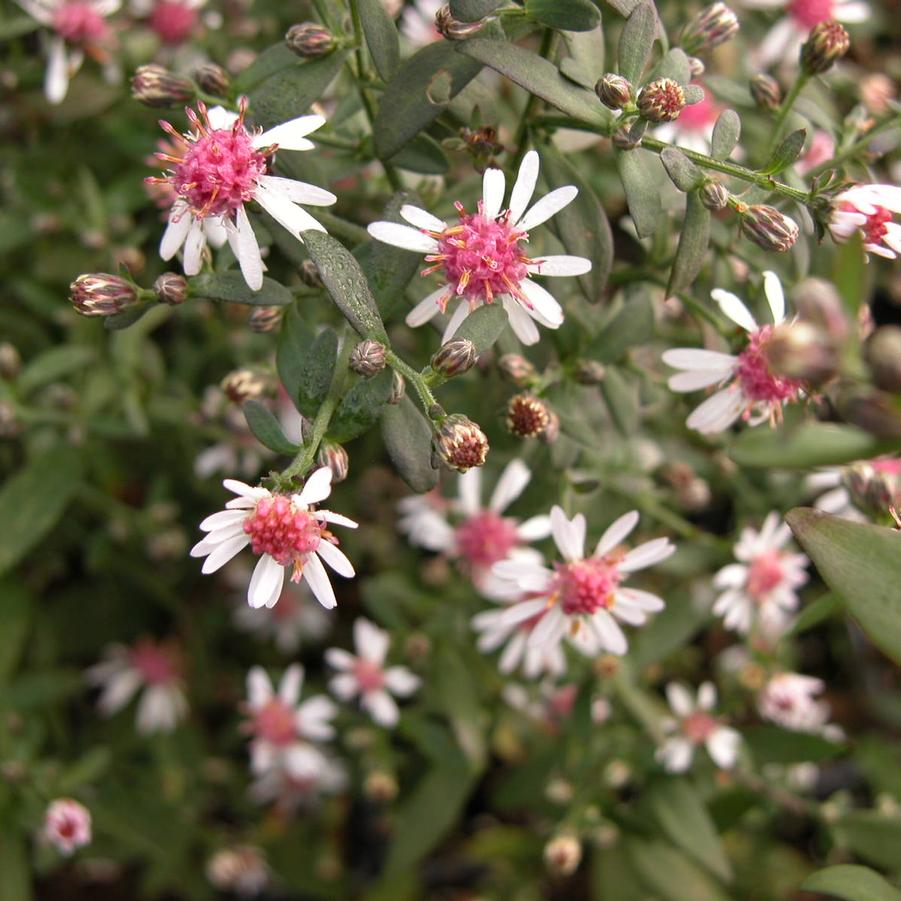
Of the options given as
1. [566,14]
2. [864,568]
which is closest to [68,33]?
[566,14]

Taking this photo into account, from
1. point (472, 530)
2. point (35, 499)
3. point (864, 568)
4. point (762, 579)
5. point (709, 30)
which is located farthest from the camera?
point (472, 530)

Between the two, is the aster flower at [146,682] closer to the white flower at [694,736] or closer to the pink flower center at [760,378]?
the white flower at [694,736]

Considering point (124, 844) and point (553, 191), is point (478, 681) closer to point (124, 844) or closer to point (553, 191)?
point (124, 844)

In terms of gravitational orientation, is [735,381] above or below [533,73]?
below

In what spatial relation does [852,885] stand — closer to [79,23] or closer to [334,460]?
[334,460]

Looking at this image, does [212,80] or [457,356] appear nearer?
[457,356]

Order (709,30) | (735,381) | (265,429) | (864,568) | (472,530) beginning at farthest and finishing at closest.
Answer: (472,530) → (709,30) → (735,381) → (265,429) → (864,568)

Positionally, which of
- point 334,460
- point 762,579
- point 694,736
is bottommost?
point 694,736
